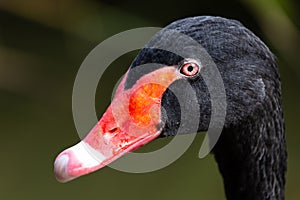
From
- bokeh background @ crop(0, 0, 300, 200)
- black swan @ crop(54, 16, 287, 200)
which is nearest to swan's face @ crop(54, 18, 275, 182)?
black swan @ crop(54, 16, 287, 200)

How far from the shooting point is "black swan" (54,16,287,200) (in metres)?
1.78

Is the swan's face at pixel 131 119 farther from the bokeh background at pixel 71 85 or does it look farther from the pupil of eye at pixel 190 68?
the bokeh background at pixel 71 85

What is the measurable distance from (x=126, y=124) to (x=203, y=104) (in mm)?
225

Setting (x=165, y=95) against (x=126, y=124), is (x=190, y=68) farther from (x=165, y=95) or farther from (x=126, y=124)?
(x=126, y=124)

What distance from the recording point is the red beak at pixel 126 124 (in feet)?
5.74

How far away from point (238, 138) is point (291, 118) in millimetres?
2205

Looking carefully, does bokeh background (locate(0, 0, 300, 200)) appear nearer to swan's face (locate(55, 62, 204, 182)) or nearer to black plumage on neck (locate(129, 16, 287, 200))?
black plumage on neck (locate(129, 16, 287, 200))

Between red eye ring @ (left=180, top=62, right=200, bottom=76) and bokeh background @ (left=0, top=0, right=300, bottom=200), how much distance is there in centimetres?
136

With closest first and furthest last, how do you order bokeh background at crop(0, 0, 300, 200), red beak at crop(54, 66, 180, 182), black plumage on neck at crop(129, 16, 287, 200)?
red beak at crop(54, 66, 180, 182) → black plumage on neck at crop(129, 16, 287, 200) → bokeh background at crop(0, 0, 300, 200)

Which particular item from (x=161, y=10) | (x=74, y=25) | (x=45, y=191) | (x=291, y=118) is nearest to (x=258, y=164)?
(x=45, y=191)

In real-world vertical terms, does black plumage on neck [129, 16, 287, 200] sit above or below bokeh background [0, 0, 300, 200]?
below

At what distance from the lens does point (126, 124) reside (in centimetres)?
179

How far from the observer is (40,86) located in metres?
4.37

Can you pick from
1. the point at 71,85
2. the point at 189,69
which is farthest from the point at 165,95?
the point at 71,85
